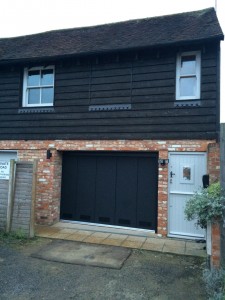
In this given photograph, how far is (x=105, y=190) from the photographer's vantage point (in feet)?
26.8

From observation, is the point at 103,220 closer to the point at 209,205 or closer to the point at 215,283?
the point at 209,205

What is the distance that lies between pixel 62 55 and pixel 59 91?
1064 millimetres

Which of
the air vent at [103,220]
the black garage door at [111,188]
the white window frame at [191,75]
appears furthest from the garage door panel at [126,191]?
the white window frame at [191,75]

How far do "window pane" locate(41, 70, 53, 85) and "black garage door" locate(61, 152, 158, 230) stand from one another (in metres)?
2.35

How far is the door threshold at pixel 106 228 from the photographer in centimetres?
740

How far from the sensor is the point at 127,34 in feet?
28.7

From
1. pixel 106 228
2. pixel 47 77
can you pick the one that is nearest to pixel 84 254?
pixel 106 228

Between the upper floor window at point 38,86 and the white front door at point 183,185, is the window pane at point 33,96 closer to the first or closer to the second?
the upper floor window at point 38,86

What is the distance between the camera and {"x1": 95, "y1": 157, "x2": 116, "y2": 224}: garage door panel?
809 centimetres

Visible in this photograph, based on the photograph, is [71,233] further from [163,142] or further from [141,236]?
[163,142]

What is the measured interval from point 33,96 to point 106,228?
15.7 ft

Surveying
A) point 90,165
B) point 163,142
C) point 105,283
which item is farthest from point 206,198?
point 90,165

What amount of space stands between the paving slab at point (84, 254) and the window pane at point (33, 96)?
15.0 ft

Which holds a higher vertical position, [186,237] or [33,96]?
[33,96]
